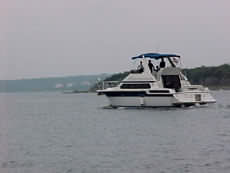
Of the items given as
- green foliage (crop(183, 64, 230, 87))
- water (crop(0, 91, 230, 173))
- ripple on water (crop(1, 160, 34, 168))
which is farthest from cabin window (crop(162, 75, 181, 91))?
green foliage (crop(183, 64, 230, 87))

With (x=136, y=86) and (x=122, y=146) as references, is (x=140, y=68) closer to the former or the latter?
(x=136, y=86)

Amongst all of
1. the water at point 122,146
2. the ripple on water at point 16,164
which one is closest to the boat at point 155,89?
the water at point 122,146

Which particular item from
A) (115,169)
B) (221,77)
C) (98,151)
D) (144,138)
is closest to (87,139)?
(144,138)

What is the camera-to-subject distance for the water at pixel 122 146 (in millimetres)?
27453

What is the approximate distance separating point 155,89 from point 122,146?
26.3 meters

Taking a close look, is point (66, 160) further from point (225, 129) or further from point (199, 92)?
point (199, 92)

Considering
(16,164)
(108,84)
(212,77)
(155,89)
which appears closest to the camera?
(16,164)

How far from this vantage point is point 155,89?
6000cm

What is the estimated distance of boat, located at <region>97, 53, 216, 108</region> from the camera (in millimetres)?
60281

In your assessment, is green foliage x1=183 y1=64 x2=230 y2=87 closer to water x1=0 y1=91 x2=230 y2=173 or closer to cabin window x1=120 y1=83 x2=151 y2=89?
cabin window x1=120 y1=83 x2=151 y2=89

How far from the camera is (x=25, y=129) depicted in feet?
157

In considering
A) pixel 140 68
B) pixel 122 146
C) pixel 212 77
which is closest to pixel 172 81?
pixel 140 68

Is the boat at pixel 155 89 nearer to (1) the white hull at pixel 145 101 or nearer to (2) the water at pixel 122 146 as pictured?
(1) the white hull at pixel 145 101

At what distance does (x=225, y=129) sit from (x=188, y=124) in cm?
413
